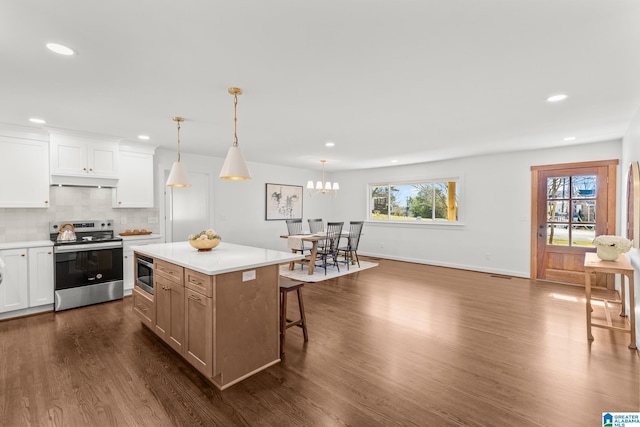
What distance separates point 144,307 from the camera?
10.3 feet

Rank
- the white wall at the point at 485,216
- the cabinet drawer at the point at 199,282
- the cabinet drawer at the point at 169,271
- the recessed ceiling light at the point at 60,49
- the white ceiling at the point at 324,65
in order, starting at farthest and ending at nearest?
the white wall at the point at 485,216 < the cabinet drawer at the point at 169,271 < the cabinet drawer at the point at 199,282 < the recessed ceiling light at the point at 60,49 < the white ceiling at the point at 324,65

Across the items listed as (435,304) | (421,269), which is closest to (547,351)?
(435,304)

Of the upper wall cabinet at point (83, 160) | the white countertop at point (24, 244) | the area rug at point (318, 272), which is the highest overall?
the upper wall cabinet at point (83, 160)

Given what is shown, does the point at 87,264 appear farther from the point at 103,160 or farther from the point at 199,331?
the point at 199,331

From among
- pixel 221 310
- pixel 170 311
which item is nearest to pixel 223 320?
pixel 221 310

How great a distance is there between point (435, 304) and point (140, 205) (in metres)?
4.66

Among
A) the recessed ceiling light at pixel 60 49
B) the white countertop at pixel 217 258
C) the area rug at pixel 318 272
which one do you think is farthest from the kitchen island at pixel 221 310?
the area rug at pixel 318 272

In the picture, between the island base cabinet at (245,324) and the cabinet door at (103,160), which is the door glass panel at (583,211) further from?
the cabinet door at (103,160)

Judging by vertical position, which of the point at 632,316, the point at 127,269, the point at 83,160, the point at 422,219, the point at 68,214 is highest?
the point at 83,160

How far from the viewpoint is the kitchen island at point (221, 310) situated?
2.20 meters

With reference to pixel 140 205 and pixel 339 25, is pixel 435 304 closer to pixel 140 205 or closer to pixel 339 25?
pixel 339 25

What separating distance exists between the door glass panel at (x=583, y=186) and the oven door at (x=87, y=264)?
7.16 m

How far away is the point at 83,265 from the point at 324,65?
4.06 m

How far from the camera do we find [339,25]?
174cm
